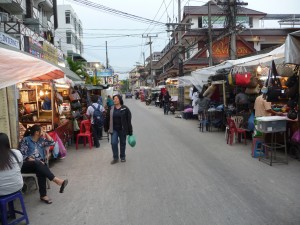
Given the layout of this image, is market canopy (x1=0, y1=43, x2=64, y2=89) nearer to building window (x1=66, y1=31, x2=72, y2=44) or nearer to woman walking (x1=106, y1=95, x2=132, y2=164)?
woman walking (x1=106, y1=95, x2=132, y2=164)

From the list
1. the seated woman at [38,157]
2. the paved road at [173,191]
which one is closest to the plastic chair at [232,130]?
the paved road at [173,191]

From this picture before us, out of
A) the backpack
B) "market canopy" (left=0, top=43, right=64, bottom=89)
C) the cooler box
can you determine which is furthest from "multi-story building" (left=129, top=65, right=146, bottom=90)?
"market canopy" (left=0, top=43, right=64, bottom=89)

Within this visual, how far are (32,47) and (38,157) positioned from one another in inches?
328

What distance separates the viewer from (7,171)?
4.11 m

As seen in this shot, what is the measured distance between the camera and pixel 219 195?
521 cm

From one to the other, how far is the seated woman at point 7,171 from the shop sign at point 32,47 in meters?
8.97

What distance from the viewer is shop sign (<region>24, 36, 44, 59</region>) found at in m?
12.2

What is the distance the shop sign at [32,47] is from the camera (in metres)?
12.2

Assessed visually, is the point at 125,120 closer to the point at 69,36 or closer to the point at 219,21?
the point at 219,21

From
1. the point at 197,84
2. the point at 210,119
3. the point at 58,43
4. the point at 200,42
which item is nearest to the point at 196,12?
the point at 200,42

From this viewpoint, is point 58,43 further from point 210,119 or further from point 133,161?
point 133,161

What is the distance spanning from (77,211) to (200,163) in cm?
379

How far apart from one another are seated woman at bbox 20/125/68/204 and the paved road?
305mm

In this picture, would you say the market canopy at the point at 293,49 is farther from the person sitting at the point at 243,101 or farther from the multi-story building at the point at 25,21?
the multi-story building at the point at 25,21
